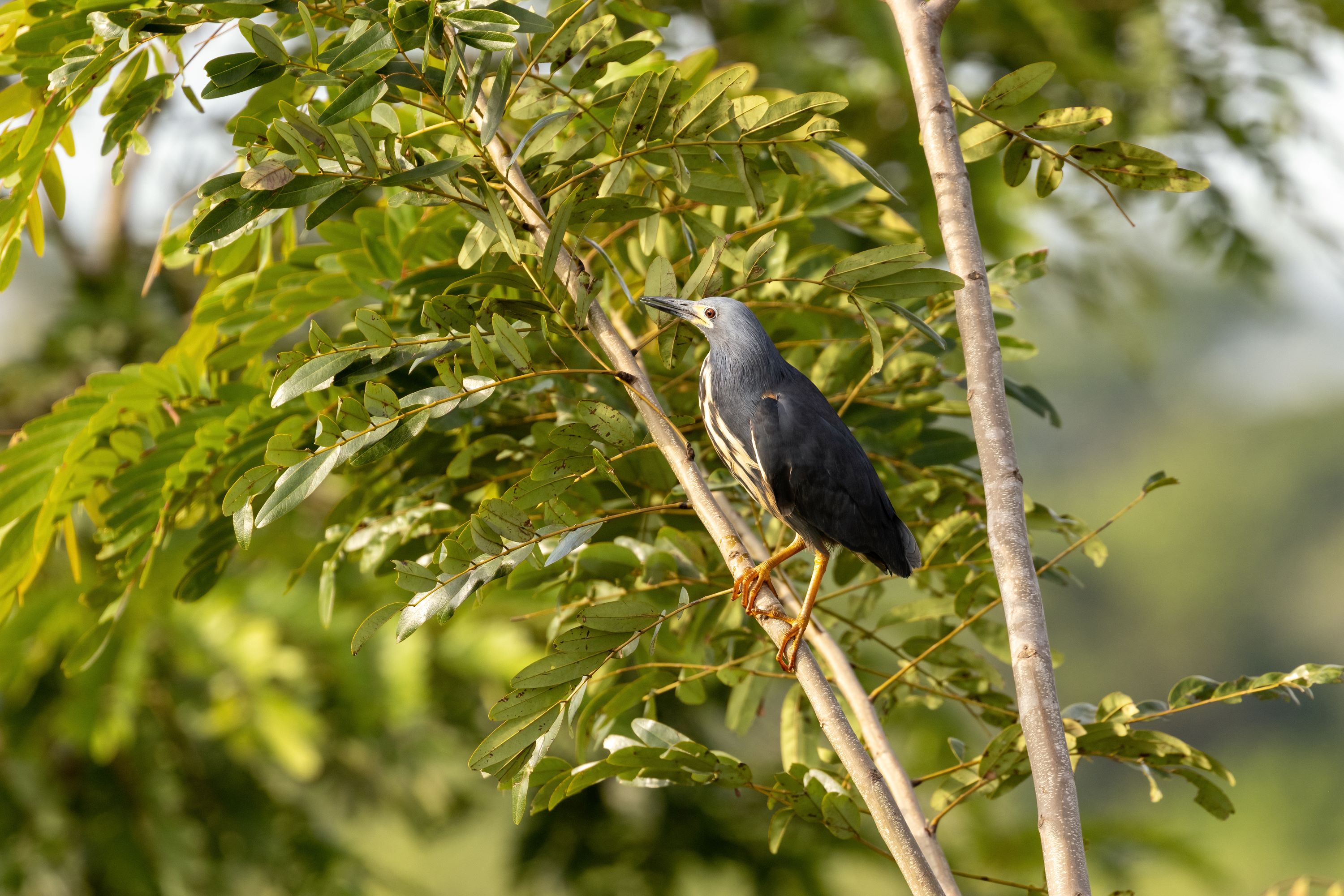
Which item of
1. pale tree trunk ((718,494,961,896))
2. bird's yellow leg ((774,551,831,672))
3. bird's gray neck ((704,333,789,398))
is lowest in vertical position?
pale tree trunk ((718,494,961,896))

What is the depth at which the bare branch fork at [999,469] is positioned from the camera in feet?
2.48

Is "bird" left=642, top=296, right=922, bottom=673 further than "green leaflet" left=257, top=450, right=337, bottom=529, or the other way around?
"bird" left=642, top=296, right=922, bottom=673

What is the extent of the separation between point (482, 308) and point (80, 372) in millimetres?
2821

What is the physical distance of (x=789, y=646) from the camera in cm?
87

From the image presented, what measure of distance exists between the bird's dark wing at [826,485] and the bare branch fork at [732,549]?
17 centimetres

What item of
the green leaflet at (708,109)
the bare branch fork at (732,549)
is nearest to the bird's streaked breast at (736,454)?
the bare branch fork at (732,549)

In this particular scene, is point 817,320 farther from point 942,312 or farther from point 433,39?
point 433,39

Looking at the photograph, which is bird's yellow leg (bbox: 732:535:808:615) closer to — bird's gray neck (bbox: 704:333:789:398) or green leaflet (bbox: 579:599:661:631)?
green leaflet (bbox: 579:599:661:631)

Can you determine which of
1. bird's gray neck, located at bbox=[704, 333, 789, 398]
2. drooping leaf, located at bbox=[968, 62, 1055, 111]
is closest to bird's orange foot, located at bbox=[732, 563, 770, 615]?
bird's gray neck, located at bbox=[704, 333, 789, 398]

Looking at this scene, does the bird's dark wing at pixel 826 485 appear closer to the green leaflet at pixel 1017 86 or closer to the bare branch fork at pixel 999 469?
the bare branch fork at pixel 999 469

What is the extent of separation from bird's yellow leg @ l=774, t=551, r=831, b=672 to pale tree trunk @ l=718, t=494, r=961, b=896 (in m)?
0.04

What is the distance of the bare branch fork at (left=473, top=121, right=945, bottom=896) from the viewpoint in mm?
788

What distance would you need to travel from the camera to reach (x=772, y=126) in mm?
920

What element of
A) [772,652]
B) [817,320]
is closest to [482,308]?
[772,652]
